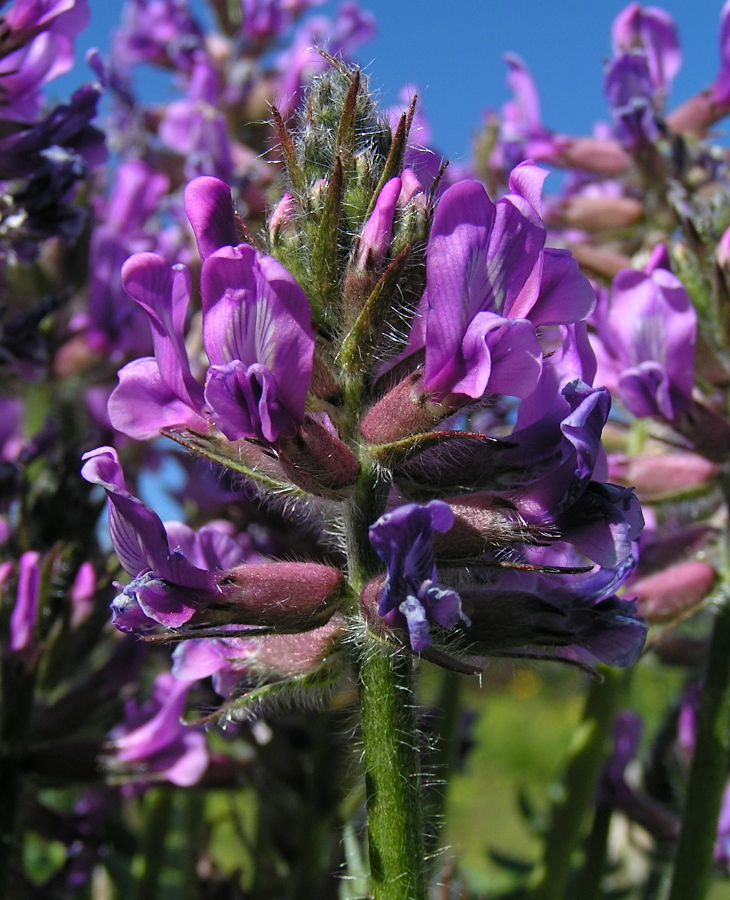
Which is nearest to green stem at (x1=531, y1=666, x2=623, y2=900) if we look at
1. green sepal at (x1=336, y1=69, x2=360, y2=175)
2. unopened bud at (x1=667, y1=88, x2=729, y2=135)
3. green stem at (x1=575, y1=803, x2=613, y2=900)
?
A: green stem at (x1=575, y1=803, x2=613, y2=900)

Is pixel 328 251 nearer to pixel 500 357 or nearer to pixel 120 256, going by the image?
pixel 500 357

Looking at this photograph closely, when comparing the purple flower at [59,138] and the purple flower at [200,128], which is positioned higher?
the purple flower at [200,128]

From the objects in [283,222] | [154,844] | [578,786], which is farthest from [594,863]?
[283,222]

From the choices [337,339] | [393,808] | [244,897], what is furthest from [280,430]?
[244,897]

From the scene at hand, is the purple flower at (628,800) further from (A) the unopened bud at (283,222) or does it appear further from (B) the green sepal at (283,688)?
(A) the unopened bud at (283,222)

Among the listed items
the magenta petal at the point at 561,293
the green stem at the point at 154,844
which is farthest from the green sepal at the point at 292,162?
the green stem at the point at 154,844
